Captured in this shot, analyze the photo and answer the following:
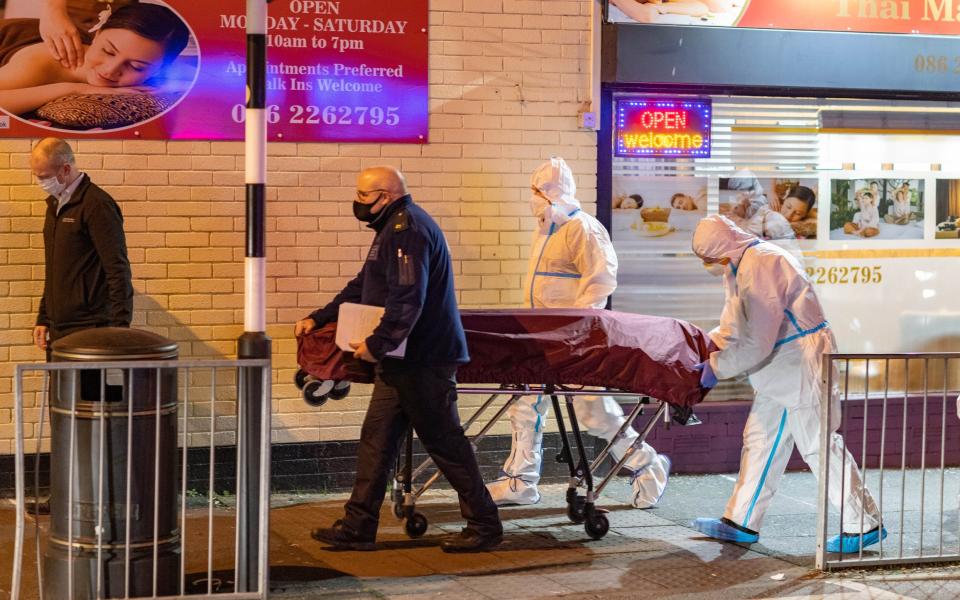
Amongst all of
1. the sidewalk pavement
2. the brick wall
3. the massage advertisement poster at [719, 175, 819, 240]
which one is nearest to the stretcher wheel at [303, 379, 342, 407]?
the sidewalk pavement

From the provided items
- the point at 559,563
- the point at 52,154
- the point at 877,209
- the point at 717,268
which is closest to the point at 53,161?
the point at 52,154

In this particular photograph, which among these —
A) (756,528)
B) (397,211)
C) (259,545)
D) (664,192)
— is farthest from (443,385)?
(664,192)

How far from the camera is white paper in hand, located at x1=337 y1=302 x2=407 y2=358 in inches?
288

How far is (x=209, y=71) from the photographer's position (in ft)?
29.6

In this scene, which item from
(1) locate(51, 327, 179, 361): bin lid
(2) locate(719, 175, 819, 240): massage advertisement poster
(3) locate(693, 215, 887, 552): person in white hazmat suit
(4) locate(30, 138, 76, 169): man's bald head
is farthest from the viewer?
(2) locate(719, 175, 819, 240): massage advertisement poster

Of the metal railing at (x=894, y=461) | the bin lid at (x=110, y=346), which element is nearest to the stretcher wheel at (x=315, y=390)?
the bin lid at (x=110, y=346)

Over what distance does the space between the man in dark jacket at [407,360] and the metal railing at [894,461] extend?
1935mm

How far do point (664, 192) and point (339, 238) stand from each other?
8.19 ft

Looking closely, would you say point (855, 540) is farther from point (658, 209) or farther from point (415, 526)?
point (658, 209)

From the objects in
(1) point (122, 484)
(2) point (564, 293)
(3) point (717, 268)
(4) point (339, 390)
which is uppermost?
(3) point (717, 268)

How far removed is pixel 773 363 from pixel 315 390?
8.65ft

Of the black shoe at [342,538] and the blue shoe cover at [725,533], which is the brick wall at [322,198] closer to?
the black shoe at [342,538]

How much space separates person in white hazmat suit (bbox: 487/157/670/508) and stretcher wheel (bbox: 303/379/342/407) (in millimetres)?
1649

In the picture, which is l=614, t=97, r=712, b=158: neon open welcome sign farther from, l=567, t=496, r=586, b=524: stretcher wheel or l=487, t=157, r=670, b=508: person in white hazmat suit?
l=567, t=496, r=586, b=524: stretcher wheel
